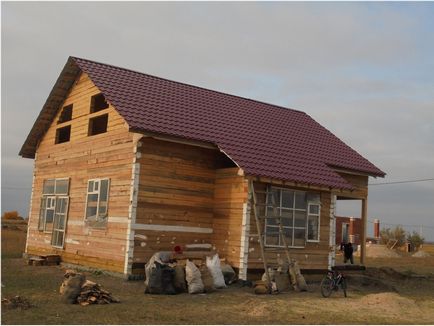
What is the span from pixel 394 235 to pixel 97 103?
40.3 m

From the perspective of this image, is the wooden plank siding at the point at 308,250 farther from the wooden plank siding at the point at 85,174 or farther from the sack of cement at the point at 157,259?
the wooden plank siding at the point at 85,174

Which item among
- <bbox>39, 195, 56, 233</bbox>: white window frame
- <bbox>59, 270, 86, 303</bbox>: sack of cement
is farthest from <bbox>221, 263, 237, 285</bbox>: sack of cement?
<bbox>39, 195, 56, 233</bbox>: white window frame

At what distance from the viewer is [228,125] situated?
17297 millimetres

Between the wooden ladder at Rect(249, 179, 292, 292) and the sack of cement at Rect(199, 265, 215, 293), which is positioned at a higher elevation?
the wooden ladder at Rect(249, 179, 292, 292)

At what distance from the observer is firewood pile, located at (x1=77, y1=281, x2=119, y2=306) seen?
10.2 meters

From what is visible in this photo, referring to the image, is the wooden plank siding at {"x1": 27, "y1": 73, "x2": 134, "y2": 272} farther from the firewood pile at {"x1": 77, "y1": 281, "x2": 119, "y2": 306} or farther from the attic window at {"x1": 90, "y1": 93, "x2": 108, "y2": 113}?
the firewood pile at {"x1": 77, "y1": 281, "x2": 119, "y2": 306}

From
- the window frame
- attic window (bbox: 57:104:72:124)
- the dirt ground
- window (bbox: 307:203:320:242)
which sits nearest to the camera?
the dirt ground

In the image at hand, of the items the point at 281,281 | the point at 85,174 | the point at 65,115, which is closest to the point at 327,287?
the point at 281,281

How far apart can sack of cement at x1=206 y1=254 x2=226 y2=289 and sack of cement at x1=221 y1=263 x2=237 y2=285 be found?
0.38 meters

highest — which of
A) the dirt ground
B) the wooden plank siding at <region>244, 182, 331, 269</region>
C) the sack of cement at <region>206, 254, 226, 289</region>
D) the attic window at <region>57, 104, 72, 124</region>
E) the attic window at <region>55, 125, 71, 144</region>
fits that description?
the attic window at <region>57, 104, 72, 124</region>

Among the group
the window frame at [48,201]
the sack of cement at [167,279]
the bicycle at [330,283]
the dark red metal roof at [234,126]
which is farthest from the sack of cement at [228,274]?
the window frame at [48,201]

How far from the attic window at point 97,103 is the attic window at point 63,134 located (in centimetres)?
250

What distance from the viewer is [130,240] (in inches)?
552

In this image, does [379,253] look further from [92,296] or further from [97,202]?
[92,296]
